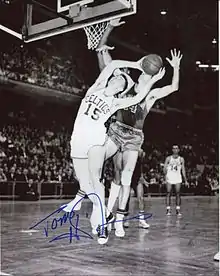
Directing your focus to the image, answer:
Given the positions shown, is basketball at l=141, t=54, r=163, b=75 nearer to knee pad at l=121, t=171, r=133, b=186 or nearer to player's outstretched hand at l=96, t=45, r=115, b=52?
player's outstretched hand at l=96, t=45, r=115, b=52

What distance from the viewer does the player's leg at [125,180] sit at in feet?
10.4

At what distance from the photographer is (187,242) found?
12.3 ft

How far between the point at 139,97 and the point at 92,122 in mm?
344

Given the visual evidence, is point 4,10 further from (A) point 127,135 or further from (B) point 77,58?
(A) point 127,135

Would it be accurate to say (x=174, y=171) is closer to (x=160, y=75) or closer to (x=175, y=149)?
(x=175, y=149)

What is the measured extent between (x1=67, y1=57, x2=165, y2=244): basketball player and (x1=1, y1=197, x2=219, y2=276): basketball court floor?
96 millimetres

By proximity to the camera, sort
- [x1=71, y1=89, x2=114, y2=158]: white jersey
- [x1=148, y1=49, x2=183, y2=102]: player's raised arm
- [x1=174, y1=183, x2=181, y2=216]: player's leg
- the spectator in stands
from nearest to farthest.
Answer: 1. [x1=71, y1=89, x2=114, y2=158]: white jersey
2. [x1=148, y1=49, x2=183, y2=102]: player's raised arm
3. [x1=174, y1=183, x2=181, y2=216]: player's leg
4. the spectator in stands

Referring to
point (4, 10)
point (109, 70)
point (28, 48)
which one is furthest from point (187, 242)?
point (4, 10)

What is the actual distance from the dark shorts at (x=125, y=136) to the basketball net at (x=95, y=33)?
0.61 metres

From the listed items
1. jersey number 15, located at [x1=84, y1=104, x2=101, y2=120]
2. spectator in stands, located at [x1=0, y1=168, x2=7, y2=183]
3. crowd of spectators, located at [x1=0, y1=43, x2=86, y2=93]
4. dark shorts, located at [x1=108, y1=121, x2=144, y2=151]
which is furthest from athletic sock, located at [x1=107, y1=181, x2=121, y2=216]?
spectator in stands, located at [x1=0, y1=168, x2=7, y2=183]

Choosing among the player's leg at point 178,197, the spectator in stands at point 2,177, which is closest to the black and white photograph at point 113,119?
the player's leg at point 178,197

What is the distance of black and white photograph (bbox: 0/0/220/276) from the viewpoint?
10.0ft

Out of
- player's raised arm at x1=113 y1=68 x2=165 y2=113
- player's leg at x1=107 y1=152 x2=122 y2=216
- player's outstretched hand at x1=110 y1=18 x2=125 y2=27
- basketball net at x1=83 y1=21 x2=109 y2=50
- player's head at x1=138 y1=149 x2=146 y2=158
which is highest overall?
player's outstretched hand at x1=110 y1=18 x2=125 y2=27

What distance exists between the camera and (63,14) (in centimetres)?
346
